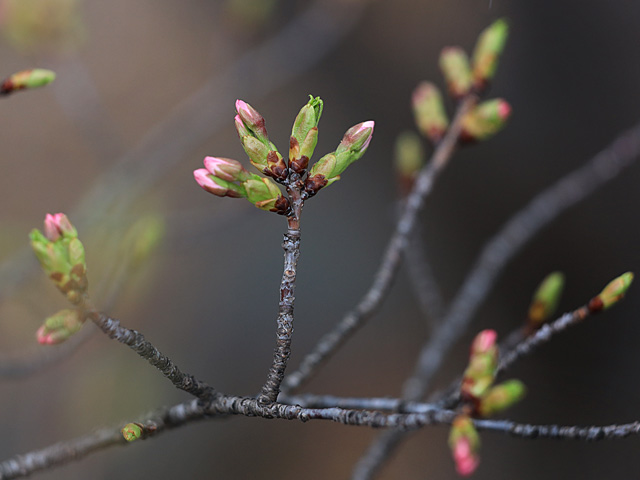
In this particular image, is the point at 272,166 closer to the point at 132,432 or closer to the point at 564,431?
the point at 132,432

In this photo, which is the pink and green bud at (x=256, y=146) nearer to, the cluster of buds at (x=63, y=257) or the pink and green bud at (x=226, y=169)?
the pink and green bud at (x=226, y=169)

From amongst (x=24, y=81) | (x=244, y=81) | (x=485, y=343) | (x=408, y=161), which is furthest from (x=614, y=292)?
(x=244, y=81)

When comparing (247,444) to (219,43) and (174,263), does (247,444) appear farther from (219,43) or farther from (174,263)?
(219,43)

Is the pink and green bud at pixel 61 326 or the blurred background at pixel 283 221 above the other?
the blurred background at pixel 283 221

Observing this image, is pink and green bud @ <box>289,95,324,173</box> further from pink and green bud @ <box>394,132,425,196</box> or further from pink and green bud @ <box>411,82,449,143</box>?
pink and green bud @ <box>394,132,425,196</box>

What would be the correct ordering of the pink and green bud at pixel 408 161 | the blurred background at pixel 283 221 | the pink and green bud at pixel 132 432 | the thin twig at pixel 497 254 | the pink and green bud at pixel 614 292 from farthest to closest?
1. the blurred background at pixel 283 221
2. the thin twig at pixel 497 254
3. the pink and green bud at pixel 408 161
4. the pink and green bud at pixel 614 292
5. the pink and green bud at pixel 132 432

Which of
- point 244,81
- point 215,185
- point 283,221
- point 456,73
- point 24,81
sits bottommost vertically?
point 215,185

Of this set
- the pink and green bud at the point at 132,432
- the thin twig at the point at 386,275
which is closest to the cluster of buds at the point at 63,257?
the pink and green bud at the point at 132,432

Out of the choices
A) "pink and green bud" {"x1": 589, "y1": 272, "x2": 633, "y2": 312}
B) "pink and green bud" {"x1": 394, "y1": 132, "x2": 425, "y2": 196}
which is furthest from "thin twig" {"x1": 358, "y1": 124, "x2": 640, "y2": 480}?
"pink and green bud" {"x1": 589, "y1": 272, "x2": 633, "y2": 312}
